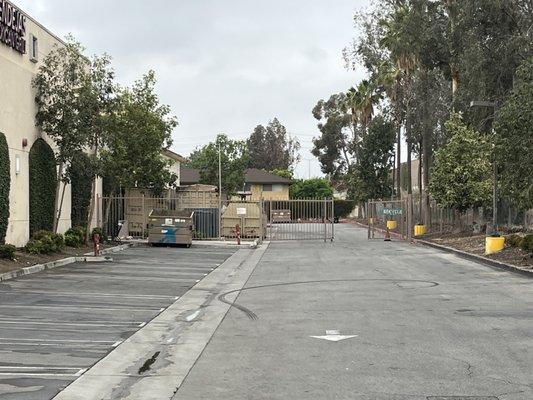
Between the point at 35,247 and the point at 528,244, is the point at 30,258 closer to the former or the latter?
the point at 35,247

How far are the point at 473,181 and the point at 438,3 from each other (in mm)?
10338

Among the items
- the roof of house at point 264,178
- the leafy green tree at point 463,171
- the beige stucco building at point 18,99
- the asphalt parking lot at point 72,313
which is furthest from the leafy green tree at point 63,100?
the roof of house at point 264,178

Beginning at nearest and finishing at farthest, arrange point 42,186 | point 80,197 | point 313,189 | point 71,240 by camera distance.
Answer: point 42,186 → point 71,240 → point 80,197 → point 313,189

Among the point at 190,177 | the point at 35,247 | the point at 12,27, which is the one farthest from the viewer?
the point at 190,177

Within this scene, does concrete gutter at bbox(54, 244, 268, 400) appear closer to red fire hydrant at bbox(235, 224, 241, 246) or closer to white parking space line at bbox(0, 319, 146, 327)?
white parking space line at bbox(0, 319, 146, 327)

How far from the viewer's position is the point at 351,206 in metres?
89.5

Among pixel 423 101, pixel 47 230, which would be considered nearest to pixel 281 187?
pixel 423 101

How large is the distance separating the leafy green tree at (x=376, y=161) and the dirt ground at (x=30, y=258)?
42.8 m

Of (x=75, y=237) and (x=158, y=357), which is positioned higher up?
(x=75, y=237)

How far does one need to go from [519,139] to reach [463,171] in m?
13.2

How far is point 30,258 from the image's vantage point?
1964cm

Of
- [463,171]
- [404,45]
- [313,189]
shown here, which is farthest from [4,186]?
[313,189]

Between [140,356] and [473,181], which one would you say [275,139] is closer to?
[473,181]

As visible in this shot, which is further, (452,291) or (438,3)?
(438,3)
